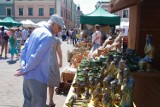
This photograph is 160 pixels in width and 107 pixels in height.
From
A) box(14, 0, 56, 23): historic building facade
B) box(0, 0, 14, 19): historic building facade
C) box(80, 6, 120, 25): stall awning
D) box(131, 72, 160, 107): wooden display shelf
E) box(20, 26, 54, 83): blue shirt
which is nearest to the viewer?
box(131, 72, 160, 107): wooden display shelf

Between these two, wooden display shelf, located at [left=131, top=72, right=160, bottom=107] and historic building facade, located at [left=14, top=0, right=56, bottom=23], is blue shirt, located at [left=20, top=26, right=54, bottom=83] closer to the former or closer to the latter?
wooden display shelf, located at [left=131, top=72, right=160, bottom=107]

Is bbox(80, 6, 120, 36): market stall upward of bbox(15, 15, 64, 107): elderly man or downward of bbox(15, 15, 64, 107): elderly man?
upward

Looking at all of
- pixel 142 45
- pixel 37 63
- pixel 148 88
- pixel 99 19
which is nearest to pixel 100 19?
pixel 99 19

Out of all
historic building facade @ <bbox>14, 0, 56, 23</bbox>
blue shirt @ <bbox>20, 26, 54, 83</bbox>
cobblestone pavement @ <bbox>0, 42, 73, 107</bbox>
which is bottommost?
cobblestone pavement @ <bbox>0, 42, 73, 107</bbox>

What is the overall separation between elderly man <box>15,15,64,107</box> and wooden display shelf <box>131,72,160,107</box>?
1230mm

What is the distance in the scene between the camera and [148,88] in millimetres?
3205

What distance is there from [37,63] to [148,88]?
1424 millimetres

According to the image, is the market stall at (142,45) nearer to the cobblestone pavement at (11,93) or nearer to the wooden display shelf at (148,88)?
the wooden display shelf at (148,88)

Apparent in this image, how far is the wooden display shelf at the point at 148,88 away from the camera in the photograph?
10.1 feet

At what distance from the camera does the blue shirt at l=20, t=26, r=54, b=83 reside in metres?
3.83

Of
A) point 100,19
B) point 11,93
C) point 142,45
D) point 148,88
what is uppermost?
point 100,19

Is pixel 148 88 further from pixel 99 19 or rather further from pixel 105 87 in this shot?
pixel 99 19

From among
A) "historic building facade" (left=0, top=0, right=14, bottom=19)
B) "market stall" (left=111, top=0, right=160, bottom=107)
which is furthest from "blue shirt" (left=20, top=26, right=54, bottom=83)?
"historic building facade" (left=0, top=0, right=14, bottom=19)

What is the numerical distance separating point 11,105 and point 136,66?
11.5ft
